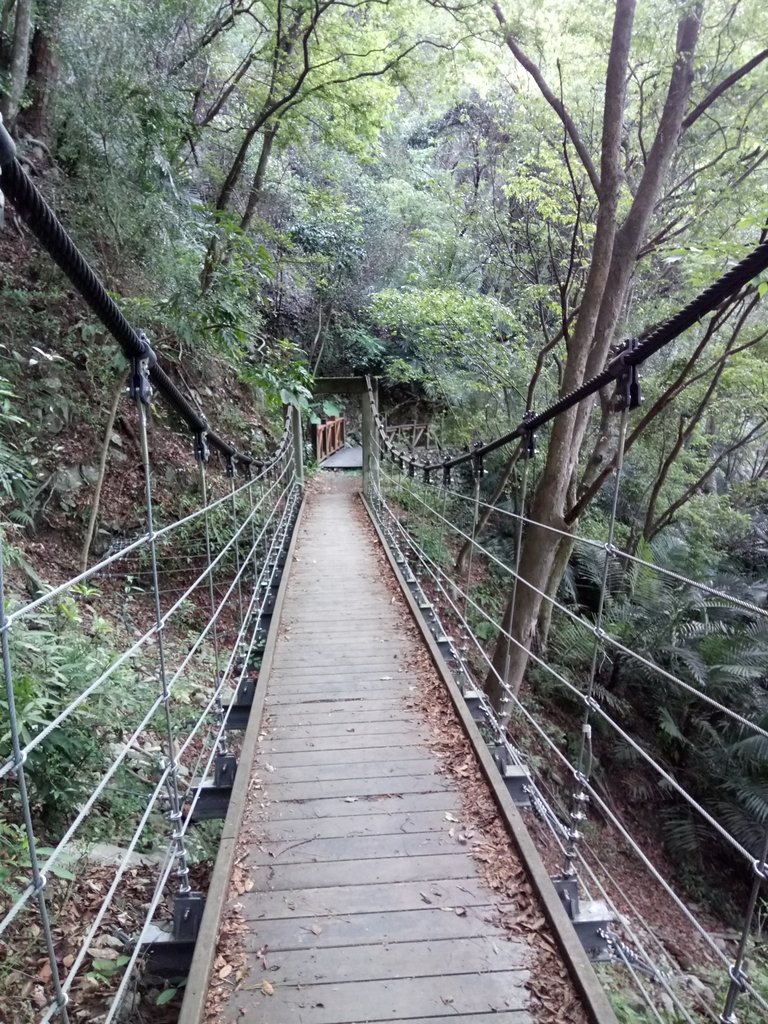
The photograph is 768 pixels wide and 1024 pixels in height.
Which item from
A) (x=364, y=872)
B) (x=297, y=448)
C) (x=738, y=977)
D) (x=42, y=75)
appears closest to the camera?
(x=738, y=977)

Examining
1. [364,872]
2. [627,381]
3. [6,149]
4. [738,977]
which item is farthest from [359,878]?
[6,149]

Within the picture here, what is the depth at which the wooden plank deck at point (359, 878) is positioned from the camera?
164cm

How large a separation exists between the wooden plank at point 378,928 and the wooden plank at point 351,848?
0.25 meters

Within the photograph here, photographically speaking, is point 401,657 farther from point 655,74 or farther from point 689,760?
point 655,74

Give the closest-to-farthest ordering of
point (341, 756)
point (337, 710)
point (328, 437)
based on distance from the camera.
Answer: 1. point (341, 756)
2. point (337, 710)
3. point (328, 437)

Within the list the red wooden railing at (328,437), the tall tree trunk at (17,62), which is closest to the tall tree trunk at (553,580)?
the tall tree trunk at (17,62)

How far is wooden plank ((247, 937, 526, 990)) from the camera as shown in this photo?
5.58 feet

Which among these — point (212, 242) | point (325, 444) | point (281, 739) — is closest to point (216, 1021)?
point (281, 739)

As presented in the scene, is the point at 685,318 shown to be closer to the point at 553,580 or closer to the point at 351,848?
the point at 351,848

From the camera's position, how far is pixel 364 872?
82.2 inches

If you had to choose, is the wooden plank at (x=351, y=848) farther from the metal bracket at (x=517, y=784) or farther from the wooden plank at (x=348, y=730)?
the wooden plank at (x=348, y=730)

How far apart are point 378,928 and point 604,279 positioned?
4778mm

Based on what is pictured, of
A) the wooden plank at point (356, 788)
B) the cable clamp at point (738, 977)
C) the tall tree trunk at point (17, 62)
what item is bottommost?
the wooden plank at point (356, 788)

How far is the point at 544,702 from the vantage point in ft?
24.3
